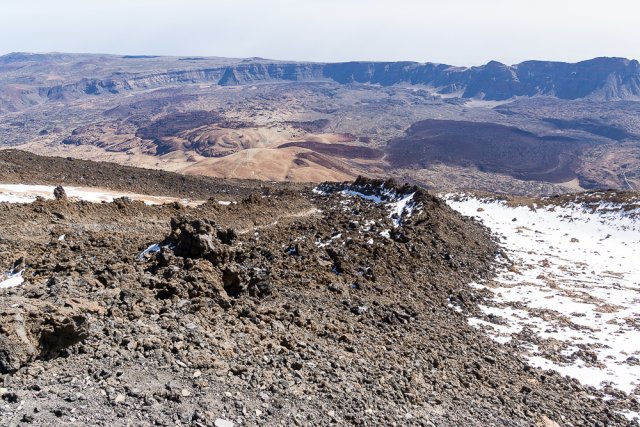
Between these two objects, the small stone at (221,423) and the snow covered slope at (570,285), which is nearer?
the small stone at (221,423)

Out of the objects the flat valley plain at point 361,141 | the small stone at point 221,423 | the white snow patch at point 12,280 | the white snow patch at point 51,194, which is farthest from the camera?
the flat valley plain at point 361,141

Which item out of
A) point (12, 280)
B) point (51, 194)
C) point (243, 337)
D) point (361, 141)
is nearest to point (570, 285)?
point (243, 337)

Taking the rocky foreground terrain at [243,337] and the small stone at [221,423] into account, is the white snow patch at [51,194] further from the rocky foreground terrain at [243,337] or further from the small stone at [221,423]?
the small stone at [221,423]

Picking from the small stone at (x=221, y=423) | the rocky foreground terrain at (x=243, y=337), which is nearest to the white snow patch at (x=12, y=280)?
the rocky foreground terrain at (x=243, y=337)

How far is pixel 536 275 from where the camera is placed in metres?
18.9

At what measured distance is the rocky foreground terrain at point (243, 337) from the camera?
20.5ft

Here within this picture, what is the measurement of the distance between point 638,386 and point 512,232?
16162mm

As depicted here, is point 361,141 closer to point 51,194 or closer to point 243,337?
point 51,194

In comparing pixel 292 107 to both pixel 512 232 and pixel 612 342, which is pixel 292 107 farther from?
pixel 612 342

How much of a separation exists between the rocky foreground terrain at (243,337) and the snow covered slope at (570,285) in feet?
3.38

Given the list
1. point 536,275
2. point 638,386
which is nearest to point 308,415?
point 638,386

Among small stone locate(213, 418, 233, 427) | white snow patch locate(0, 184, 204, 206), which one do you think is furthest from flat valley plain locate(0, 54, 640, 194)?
small stone locate(213, 418, 233, 427)

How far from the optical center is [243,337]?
27.0 ft

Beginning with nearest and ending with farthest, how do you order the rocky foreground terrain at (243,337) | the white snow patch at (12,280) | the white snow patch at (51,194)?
the rocky foreground terrain at (243,337)
the white snow patch at (12,280)
the white snow patch at (51,194)
